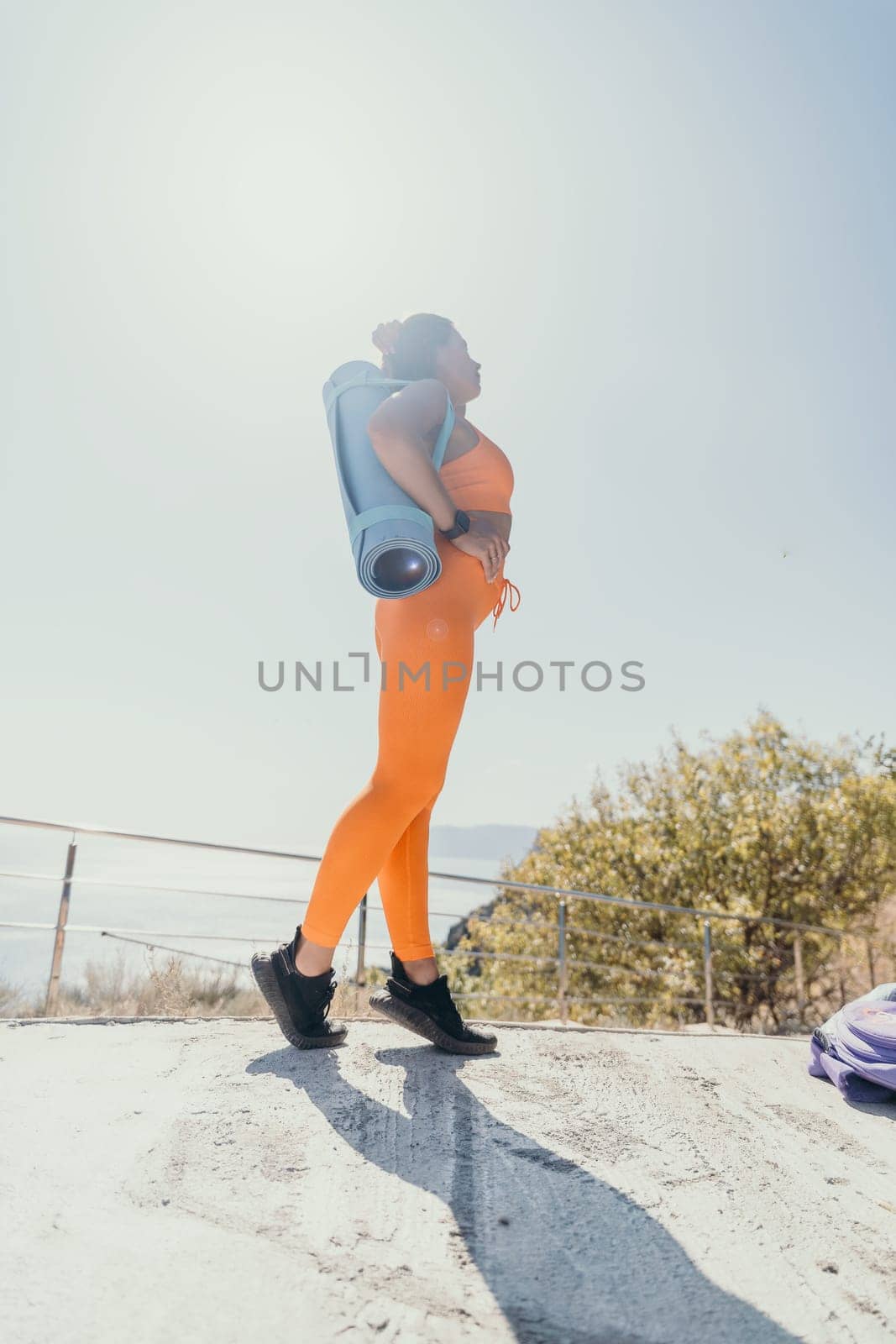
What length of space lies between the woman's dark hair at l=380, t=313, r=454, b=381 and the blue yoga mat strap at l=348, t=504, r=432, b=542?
0.52m

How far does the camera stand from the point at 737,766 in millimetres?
12688

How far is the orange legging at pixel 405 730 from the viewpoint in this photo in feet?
5.12

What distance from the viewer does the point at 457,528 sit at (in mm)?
1602

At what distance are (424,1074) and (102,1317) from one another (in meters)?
0.94

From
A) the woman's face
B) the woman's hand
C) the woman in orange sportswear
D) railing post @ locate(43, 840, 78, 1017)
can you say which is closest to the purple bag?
the woman in orange sportswear

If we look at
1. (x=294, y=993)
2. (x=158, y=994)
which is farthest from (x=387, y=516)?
(x=158, y=994)

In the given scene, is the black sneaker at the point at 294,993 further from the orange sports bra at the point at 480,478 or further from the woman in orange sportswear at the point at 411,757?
the orange sports bra at the point at 480,478

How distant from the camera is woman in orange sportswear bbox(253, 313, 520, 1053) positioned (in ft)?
5.11

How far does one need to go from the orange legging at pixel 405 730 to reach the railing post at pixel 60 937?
210cm

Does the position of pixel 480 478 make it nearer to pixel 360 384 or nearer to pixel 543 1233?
pixel 360 384

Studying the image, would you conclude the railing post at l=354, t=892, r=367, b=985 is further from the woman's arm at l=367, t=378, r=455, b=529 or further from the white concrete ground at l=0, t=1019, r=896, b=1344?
the woman's arm at l=367, t=378, r=455, b=529

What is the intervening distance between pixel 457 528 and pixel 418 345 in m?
0.56

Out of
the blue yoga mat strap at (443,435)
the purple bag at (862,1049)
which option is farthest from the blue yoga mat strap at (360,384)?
the purple bag at (862,1049)

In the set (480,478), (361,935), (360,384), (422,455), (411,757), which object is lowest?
(361,935)
